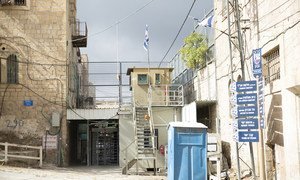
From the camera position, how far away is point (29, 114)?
82.4 feet

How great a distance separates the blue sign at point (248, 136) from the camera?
1086 cm

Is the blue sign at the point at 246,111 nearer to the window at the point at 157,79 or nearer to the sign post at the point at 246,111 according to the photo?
the sign post at the point at 246,111

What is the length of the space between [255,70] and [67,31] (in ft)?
49.6

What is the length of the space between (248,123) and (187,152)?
11.6ft

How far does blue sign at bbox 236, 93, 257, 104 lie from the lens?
1103cm

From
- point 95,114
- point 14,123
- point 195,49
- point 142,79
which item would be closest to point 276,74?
point 195,49

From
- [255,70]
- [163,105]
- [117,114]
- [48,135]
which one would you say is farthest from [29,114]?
[255,70]

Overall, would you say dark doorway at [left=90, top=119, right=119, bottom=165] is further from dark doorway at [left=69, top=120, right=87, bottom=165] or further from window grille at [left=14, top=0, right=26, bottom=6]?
window grille at [left=14, top=0, right=26, bottom=6]

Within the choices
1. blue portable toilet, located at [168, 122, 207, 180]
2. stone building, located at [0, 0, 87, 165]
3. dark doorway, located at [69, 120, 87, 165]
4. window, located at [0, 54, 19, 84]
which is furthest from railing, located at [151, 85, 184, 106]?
blue portable toilet, located at [168, 122, 207, 180]

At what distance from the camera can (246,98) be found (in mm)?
11117

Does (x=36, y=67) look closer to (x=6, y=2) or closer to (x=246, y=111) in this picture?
(x=6, y=2)

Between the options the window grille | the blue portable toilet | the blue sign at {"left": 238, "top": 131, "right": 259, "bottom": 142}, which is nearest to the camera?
the blue sign at {"left": 238, "top": 131, "right": 259, "bottom": 142}

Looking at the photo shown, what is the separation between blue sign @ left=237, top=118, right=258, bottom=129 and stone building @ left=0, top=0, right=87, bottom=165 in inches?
624

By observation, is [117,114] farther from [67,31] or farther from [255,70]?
[255,70]
